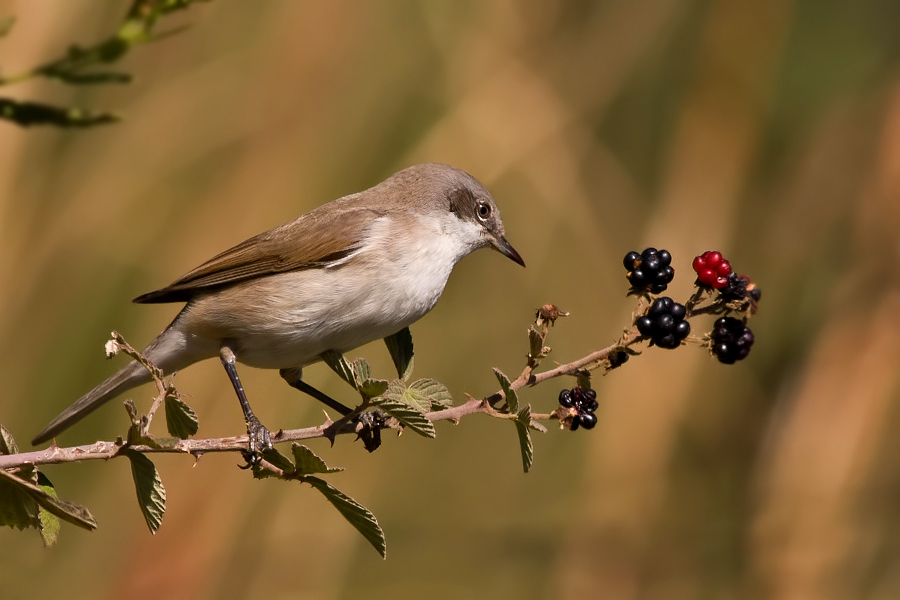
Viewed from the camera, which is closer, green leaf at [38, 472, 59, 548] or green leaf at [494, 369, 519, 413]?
green leaf at [38, 472, 59, 548]

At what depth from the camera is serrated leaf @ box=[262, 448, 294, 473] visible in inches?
55.7

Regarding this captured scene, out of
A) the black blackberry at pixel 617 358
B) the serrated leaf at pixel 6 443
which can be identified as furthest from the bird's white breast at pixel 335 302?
the serrated leaf at pixel 6 443

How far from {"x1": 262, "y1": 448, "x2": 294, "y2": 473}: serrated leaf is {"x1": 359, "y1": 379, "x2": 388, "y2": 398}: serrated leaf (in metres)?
0.18

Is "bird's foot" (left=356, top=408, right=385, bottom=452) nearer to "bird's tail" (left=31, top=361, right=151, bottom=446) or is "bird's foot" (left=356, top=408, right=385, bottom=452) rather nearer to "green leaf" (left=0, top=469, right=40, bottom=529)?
"bird's tail" (left=31, top=361, right=151, bottom=446)

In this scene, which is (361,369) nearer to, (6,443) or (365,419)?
(6,443)

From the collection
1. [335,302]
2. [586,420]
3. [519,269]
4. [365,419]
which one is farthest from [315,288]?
[519,269]

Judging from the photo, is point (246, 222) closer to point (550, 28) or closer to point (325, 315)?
point (325, 315)

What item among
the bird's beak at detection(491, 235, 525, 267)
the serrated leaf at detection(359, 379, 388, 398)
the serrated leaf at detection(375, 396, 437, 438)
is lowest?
the serrated leaf at detection(375, 396, 437, 438)

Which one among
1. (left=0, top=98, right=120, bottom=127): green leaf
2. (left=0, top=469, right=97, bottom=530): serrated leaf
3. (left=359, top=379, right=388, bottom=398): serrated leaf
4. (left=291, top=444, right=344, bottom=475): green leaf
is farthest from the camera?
(left=359, top=379, right=388, bottom=398): serrated leaf

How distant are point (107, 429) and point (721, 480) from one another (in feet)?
10.5

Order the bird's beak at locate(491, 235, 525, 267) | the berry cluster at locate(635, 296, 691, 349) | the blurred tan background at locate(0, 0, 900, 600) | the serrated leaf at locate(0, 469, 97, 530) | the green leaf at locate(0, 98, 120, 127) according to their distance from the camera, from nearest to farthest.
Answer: the serrated leaf at locate(0, 469, 97, 530)
the green leaf at locate(0, 98, 120, 127)
the berry cluster at locate(635, 296, 691, 349)
the bird's beak at locate(491, 235, 525, 267)
the blurred tan background at locate(0, 0, 900, 600)

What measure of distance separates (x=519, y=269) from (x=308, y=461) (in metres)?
3.26

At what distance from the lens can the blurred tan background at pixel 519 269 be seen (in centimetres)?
368

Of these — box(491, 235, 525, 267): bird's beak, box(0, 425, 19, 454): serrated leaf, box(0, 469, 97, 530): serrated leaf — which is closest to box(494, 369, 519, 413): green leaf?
box(0, 469, 97, 530): serrated leaf
